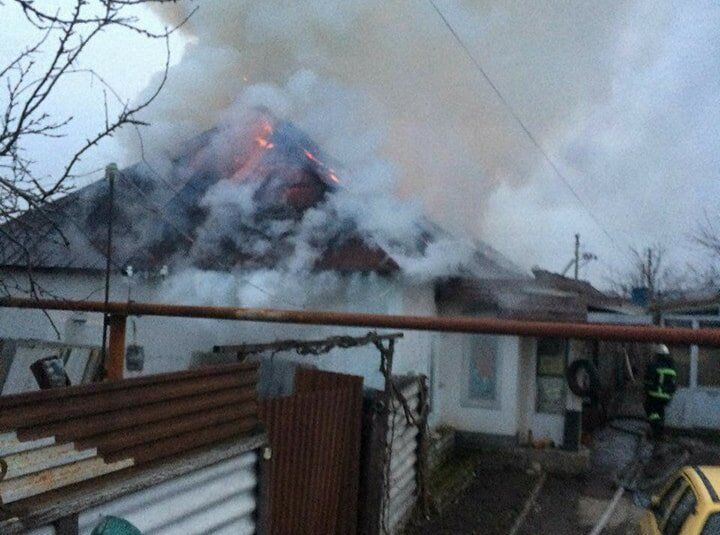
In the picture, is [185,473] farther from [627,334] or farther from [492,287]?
[492,287]

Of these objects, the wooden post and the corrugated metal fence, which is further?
the corrugated metal fence

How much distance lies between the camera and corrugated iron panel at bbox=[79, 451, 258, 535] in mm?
2945

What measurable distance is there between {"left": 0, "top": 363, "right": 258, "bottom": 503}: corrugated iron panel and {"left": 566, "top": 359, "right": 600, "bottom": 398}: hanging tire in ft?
29.0

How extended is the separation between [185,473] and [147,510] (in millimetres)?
295

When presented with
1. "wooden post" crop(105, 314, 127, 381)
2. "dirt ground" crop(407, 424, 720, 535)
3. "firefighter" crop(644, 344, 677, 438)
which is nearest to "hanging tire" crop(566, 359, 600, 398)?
"dirt ground" crop(407, 424, 720, 535)

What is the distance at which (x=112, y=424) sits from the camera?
2938 mm

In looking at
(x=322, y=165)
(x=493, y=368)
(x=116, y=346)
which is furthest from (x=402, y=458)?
(x=322, y=165)

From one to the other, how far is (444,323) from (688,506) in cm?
331

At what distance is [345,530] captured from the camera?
5.72 meters

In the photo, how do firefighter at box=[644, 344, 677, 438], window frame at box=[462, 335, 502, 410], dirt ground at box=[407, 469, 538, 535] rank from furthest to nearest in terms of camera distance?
firefighter at box=[644, 344, 677, 438] < window frame at box=[462, 335, 502, 410] < dirt ground at box=[407, 469, 538, 535]

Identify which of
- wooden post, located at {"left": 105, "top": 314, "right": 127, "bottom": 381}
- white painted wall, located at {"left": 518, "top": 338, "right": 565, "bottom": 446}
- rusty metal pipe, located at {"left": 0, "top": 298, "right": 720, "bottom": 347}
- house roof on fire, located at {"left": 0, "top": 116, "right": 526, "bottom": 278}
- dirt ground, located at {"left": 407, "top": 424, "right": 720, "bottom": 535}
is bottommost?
dirt ground, located at {"left": 407, "top": 424, "right": 720, "bottom": 535}

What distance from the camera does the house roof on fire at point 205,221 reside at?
31.7 ft

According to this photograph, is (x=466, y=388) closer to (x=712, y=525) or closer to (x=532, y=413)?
(x=532, y=413)

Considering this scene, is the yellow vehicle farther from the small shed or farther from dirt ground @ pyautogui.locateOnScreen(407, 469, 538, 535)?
the small shed
